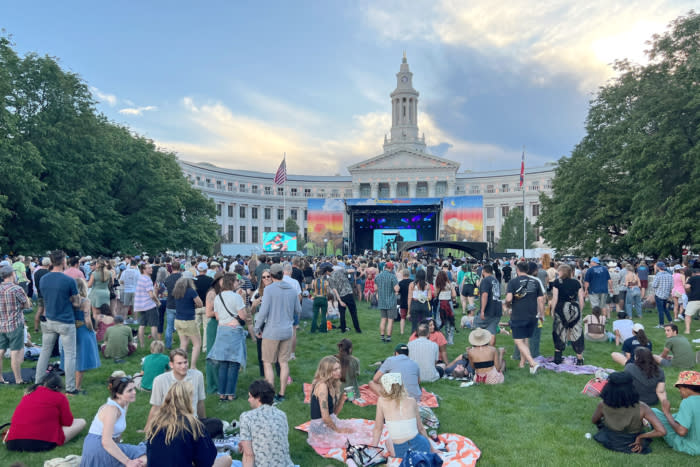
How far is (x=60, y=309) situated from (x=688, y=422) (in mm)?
7910

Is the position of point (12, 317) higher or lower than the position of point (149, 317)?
higher

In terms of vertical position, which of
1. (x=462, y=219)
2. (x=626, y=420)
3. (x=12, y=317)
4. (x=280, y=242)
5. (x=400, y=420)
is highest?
(x=462, y=219)

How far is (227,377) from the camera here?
6.79m

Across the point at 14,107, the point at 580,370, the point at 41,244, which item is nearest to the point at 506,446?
the point at 580,370

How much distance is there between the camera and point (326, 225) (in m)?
43.2

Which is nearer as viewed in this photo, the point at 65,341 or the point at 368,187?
the point at 65,341

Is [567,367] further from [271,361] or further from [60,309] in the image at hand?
[60,309]

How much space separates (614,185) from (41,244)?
30716mm

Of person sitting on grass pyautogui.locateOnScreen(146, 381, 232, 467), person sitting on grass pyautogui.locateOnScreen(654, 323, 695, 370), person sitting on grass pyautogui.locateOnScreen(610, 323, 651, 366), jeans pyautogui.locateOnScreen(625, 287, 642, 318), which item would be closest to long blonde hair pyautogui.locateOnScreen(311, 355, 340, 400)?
person sitting on grass pyautogui.locateOnScreen(146, 381, 232, 467)

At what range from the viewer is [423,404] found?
21.2ft

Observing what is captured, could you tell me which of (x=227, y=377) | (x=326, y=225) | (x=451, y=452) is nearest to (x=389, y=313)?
(x=227, y=377)

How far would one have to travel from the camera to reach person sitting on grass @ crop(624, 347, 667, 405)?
19.9 feet

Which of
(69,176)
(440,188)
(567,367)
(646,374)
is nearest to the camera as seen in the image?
(646,374)

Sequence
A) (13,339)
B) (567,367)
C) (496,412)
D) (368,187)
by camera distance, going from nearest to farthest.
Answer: (496,412)
(13,339)
(567,367)
(368,187)
